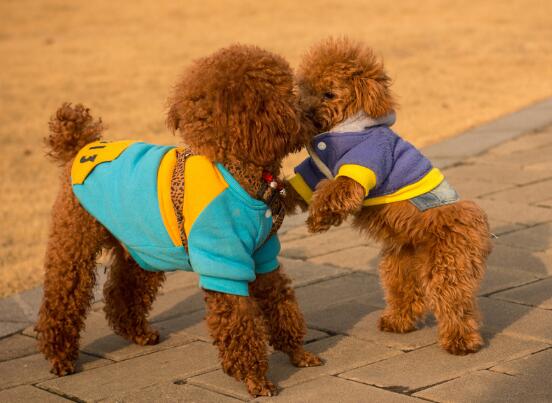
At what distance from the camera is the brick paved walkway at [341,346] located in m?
3.89

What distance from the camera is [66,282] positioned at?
4312 mm

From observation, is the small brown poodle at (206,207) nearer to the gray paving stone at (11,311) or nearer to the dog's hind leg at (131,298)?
the dog's hind leg at (131,298)

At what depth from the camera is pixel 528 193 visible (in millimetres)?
6730

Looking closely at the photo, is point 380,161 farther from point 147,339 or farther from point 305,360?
point 147,339

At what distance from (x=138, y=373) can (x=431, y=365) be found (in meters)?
1.24

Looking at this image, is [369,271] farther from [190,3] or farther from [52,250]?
[190,3]

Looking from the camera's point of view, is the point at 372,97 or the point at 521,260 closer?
Result: the point at 372,97

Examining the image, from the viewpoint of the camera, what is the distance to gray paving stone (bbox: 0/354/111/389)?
429cm

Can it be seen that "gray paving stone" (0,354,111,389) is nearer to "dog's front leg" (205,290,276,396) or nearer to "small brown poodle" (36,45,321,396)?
"small brown poodle" (36,45,321,396)

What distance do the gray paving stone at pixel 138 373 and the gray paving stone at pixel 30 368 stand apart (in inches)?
3.1

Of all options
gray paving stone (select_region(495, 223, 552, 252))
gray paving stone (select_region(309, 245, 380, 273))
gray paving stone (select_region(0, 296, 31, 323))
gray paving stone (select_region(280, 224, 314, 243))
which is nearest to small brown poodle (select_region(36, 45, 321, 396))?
gray paving stone (select_region(0, 296, 31, 323))

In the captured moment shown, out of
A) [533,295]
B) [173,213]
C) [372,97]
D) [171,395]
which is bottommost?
[533,295]

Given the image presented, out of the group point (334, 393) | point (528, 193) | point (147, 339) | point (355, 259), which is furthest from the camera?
point (528, 193)

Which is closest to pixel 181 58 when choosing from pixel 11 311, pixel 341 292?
pixel 11 311
